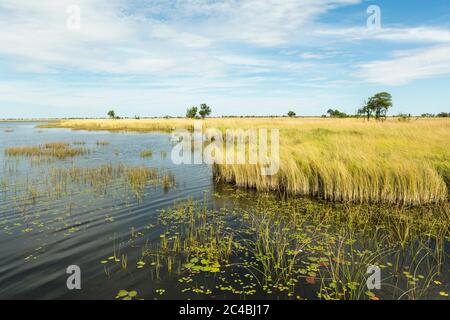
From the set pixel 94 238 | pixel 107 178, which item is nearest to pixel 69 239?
pixel 94 238

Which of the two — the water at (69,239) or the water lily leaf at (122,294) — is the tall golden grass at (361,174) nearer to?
the water at (69,239)

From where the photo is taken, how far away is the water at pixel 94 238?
5.97 m

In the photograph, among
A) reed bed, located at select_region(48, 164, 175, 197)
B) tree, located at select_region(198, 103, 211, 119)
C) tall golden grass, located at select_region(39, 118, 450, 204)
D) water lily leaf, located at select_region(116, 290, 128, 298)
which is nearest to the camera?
water lily leaf, located at select_region(116, 290, 128, 298)

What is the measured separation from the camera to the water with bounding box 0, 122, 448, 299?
5.97 meters

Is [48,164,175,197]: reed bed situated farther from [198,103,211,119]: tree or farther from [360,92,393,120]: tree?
[198,103,211,119]: tree

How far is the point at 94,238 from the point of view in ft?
27.6

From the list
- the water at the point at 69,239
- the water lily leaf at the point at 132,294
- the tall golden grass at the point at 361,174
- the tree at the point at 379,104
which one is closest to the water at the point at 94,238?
the water at the point at 69,239

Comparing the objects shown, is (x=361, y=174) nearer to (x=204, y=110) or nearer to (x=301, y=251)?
(x=301, y=251)

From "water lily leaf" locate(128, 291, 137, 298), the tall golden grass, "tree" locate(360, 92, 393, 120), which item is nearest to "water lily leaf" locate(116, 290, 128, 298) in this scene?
"water lily leaf" locate(128, 291, 137, 298)

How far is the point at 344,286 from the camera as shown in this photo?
588 centimetres

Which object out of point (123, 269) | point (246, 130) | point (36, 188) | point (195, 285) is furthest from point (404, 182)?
point (246, 130)

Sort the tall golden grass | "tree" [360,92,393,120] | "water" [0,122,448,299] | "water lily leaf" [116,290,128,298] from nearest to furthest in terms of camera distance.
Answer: "water lily leaf" [116,290,128,298], "water" [0,122,448,299], the tall golden grass, "tree" [360,92,393,120]

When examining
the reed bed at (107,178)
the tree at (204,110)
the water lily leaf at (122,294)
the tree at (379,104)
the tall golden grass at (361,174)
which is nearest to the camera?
the water lily leaf at (122,294)
